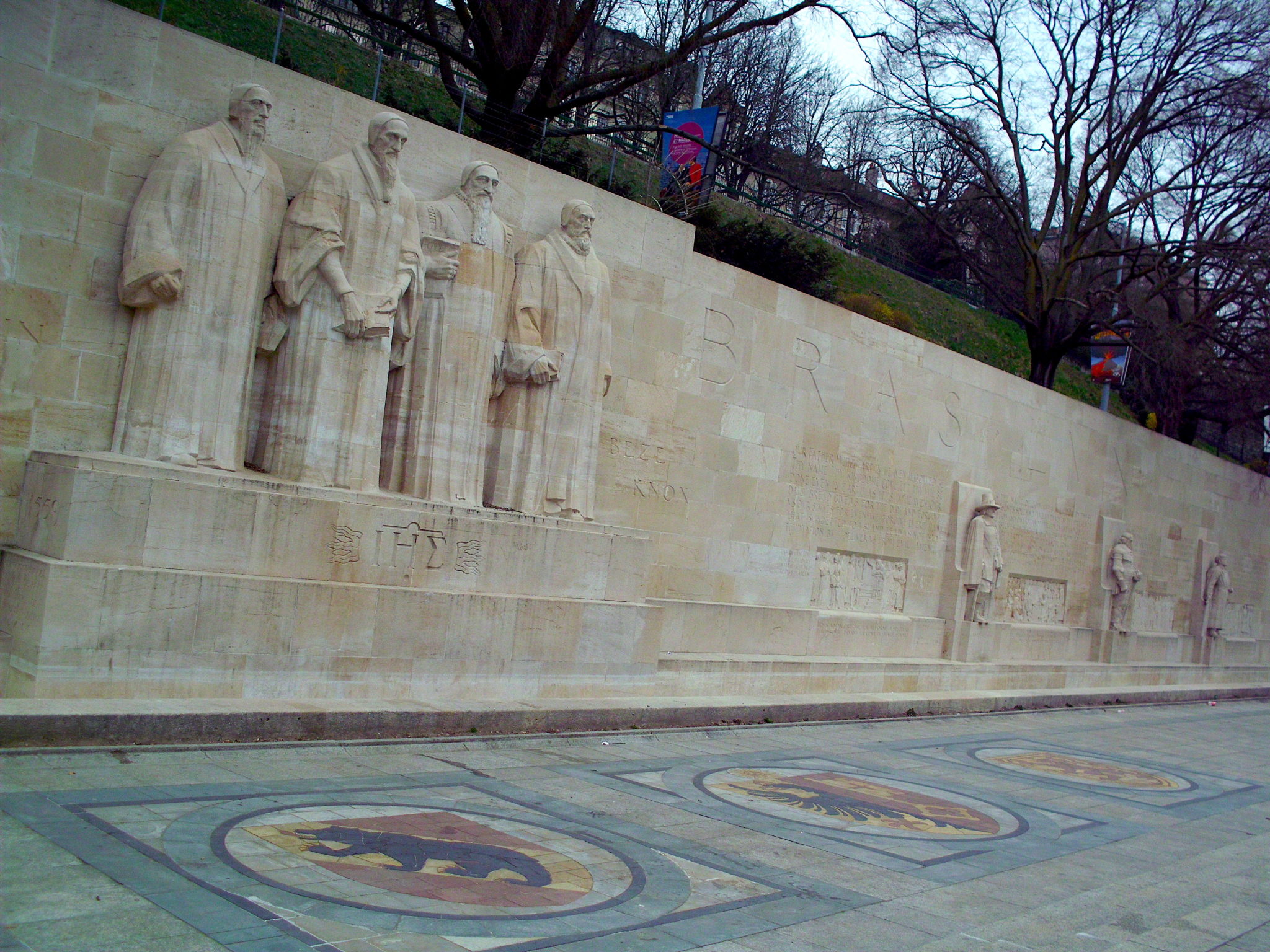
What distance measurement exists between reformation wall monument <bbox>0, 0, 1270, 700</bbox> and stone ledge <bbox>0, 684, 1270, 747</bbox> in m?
0.44

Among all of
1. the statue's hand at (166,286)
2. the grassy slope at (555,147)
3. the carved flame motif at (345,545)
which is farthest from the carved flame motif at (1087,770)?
the statue's hand at (166,286)

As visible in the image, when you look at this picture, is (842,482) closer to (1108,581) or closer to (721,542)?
(721,542)

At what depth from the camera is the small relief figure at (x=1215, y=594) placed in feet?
76.9

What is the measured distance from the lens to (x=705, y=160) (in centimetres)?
2067

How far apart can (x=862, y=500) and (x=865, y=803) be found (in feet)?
25.4

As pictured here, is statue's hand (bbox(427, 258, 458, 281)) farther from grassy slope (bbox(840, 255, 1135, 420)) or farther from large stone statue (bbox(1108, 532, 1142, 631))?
grassy slope (bbox(840, 255, 1135, 420))

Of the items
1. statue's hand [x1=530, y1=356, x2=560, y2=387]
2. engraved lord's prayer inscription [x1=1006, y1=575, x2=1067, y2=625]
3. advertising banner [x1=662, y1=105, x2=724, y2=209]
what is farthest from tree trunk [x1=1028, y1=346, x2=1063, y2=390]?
statue's hand [x1=530, y1=356, x2=560, y2=387]

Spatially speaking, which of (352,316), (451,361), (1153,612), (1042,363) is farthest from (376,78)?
(1042,363)

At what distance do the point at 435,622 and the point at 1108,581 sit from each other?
15.3 m

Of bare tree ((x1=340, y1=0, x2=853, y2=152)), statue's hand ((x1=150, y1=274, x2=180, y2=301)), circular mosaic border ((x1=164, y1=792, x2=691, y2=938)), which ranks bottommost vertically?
circular mosaic border ((x1=164, y1=792, x2=691, y2=938))

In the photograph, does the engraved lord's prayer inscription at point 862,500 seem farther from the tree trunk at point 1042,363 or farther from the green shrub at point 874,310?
the tree trunk at point 1042,363

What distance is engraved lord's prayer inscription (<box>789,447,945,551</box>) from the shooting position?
14.1 m

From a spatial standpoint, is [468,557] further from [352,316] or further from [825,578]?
[825,578]

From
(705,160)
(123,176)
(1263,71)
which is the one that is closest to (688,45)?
(705,160)
